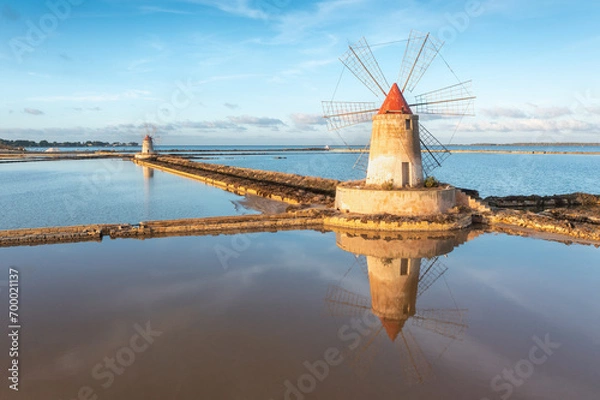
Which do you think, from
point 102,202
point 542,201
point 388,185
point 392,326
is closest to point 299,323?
point 392,326

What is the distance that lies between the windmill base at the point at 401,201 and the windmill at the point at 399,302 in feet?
6.11

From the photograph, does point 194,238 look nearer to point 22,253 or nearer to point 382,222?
point 22,253

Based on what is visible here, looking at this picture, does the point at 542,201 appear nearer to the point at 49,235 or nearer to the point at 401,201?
the point at 401,201

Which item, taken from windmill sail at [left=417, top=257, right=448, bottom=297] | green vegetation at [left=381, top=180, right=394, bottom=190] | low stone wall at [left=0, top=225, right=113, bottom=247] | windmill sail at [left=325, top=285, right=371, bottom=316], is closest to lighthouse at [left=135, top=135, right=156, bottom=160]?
low stone wall at [left=0, top=225, right=113, bottom=247]

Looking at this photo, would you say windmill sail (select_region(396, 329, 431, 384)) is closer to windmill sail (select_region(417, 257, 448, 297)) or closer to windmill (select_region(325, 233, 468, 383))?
windmill (select_region(325, 233, 468, 383))

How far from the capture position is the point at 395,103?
14.6m

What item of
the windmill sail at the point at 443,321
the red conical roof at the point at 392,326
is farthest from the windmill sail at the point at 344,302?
the windmill sail at the point at 443,321

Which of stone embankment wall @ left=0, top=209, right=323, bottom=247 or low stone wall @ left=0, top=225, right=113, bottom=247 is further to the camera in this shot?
stone embankment wall @ left=0, top=209, right=323, bottom=247

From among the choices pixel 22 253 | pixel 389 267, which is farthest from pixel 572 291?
pixel 22 253

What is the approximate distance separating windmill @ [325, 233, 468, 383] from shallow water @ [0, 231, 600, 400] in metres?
0.04

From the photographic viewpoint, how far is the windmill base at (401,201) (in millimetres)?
13570

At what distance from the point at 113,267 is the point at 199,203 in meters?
10.4

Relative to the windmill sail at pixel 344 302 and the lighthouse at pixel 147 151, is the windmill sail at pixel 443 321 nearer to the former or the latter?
the windmill sail at pixel 344 302

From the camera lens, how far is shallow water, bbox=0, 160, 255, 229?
15.8 m
